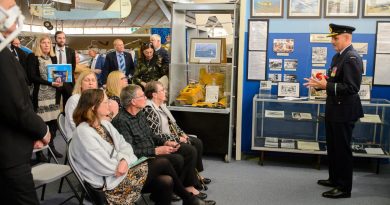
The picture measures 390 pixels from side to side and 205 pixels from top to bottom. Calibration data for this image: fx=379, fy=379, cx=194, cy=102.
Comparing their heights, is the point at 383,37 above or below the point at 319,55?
above

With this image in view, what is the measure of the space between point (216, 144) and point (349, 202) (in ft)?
5.59

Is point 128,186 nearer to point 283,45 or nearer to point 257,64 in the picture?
point 257,64

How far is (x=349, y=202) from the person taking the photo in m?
3.40

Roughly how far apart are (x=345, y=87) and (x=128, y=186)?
2.03 metres

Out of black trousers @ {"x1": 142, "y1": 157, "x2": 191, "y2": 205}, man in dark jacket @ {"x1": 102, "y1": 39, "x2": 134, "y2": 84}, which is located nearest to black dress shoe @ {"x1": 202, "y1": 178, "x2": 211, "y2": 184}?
black trousers @ {"x1": 142, "y1": 157, "x2": 191, "y2": 205}

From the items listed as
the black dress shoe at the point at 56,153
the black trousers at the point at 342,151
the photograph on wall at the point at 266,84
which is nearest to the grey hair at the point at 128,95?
the black trousers at the point at 342,151

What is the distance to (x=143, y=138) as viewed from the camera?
2947 mm

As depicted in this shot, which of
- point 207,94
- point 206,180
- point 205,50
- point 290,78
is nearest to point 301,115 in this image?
point 290,78

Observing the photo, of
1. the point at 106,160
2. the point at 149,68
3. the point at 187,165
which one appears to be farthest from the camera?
the point at 149,68

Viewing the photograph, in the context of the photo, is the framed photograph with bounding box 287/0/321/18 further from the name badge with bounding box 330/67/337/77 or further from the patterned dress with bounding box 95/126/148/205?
the patterned dress with bounding box 95/126/148/205

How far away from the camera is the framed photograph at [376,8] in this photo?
4270mm

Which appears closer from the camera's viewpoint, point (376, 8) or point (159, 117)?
point (159, 117)

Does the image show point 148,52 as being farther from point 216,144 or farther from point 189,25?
point 216,144

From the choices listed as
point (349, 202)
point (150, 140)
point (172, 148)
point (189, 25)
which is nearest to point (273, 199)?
point (349, 202)
